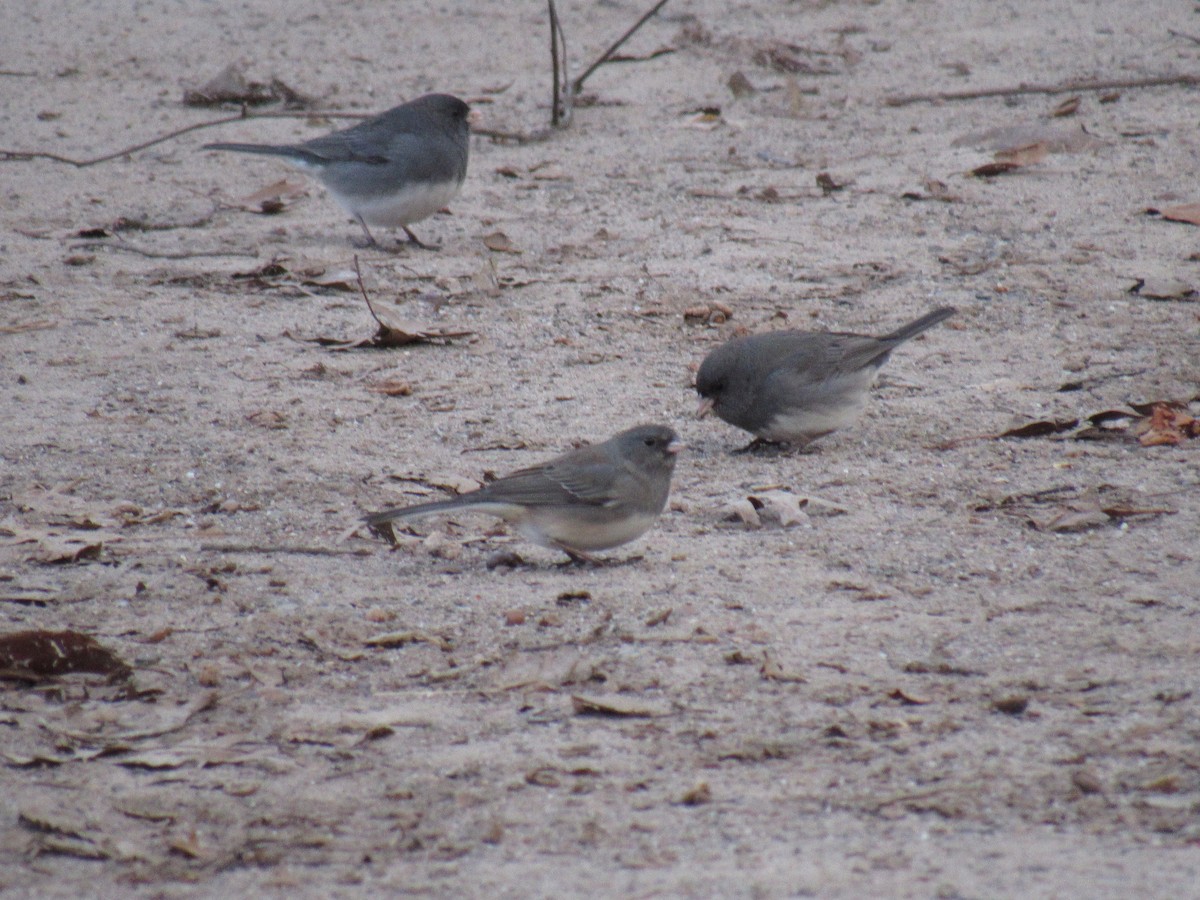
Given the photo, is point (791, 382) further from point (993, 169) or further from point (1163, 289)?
point (993, 169)

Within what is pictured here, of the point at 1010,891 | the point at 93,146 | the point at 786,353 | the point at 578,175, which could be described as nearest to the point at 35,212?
the point at 93,146

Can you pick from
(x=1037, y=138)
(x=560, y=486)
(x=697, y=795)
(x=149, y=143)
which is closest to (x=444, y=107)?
(x=149, y=143)

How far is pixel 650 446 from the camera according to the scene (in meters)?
5.11

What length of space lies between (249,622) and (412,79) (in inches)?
315

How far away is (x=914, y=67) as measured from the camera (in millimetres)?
11328

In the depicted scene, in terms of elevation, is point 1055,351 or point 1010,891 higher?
point 1010,891

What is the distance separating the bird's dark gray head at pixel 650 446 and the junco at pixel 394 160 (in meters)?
3.91

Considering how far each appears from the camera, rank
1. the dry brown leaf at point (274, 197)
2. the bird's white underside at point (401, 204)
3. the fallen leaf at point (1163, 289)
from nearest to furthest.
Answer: the fallen leaf at point (1163, 289), the bird's white underside at point (401, 204), the dry brown leaf at point (274, 197)

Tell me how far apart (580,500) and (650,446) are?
16.0 inches

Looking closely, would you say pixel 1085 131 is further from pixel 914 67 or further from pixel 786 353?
pixel 786 353

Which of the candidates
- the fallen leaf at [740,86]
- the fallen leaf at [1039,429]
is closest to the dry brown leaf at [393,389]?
the fallen leaf at [1039,429]

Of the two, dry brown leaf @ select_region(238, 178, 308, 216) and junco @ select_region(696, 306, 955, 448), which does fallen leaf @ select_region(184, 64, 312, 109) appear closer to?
dry brown leaf @ select_region(238, 178, 308, 216)

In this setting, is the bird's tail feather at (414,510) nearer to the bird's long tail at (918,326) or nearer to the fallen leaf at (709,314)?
the bird's long tail at (918,326)

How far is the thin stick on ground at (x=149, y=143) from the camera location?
959 centimetres
